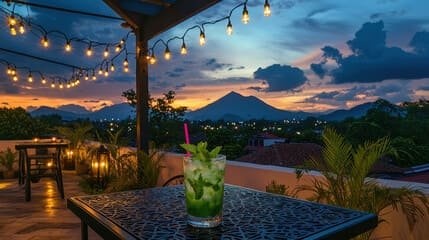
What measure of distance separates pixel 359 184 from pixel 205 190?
52.1 inches

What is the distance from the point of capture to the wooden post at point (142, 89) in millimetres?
5270

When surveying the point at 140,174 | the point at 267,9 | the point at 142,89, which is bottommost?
the point at 140,174

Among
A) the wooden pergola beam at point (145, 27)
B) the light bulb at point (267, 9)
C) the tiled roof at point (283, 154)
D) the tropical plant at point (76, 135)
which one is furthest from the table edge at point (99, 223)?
the tiled roof at point (283, 154)

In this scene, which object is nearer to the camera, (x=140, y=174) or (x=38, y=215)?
(x=38, y=215)

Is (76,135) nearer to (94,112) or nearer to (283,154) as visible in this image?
(94,112)

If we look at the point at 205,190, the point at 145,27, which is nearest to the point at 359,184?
the point at 205,190

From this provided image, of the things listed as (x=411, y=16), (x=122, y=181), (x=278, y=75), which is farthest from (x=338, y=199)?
(x=278, y=75)

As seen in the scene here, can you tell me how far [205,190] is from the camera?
153cm

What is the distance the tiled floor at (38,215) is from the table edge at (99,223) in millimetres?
1810

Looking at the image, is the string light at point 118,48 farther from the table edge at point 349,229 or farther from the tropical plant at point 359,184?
the table edge at point 349,229

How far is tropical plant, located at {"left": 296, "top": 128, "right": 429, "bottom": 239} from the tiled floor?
7.68 feet

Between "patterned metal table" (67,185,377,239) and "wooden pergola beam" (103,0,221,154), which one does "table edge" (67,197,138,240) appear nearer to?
"patterned metal table" (67,185,377,239)

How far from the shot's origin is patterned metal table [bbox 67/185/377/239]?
1.46 metres

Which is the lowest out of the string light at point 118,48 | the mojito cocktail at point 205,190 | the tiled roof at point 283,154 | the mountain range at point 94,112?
the tiled roof at point 283,154
